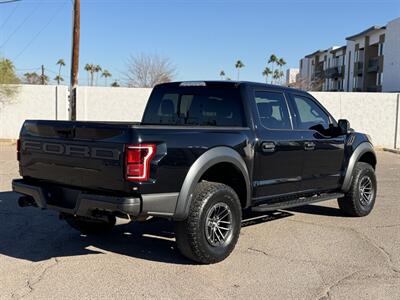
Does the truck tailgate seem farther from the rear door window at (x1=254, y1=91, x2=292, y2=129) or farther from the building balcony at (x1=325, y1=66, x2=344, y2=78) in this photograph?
the building balcony at (x1=325, y1=66, x2=344, y2=78)

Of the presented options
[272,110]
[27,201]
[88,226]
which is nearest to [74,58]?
[88,226]

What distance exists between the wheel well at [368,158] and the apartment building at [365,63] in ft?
154

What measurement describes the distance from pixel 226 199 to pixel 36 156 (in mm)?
2049

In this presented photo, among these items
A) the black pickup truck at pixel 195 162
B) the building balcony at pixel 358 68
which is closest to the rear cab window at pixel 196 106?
the black pickup truck at pixel 195 162

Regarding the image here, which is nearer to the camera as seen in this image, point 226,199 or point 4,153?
point 226,199

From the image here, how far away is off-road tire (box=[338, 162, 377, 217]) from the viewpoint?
299 inches

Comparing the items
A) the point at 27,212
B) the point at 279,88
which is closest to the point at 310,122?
the point at 279,88

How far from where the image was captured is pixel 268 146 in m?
5.89

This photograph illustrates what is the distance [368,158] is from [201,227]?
4156mm

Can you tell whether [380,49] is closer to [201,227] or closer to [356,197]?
[356,197]

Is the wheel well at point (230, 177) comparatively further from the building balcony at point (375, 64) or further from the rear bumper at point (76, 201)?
the building balcony at point (375, 64)

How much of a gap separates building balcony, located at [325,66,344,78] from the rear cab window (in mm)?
75876

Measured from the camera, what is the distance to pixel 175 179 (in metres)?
4.80

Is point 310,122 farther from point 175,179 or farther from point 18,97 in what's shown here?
point 18,97
